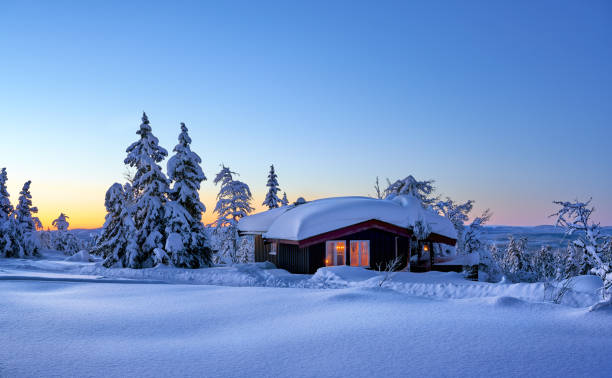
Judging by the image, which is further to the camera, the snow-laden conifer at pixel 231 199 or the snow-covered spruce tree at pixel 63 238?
the snow-covered spruce tree at pixel 63 238

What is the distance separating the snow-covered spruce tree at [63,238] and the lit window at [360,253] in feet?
133

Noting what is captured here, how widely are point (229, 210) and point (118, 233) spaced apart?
1233 centimetres

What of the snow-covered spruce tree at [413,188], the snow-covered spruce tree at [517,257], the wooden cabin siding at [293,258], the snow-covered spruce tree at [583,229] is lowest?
the snow-covered spruce tree at [517,257]

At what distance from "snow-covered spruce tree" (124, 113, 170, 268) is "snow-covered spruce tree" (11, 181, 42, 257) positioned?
1936 centimetres

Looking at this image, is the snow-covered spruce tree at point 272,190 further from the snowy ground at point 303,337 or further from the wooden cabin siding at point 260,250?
the snowy ground at point 303,337

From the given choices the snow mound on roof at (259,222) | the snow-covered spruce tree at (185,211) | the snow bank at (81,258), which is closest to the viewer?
the snow-covered spruce tree at (185,211)

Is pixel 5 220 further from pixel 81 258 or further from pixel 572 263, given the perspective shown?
pixel 572 263

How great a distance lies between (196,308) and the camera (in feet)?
20.9

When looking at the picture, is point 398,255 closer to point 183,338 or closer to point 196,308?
point 196,308

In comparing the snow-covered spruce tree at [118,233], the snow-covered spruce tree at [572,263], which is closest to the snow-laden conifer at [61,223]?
the snow-covered spruce tree at [118,233]

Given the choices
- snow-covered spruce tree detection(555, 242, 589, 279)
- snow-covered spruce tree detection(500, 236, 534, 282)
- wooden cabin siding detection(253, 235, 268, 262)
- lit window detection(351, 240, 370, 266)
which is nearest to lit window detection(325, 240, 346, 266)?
lit window detection(351, 240, 370, 266)

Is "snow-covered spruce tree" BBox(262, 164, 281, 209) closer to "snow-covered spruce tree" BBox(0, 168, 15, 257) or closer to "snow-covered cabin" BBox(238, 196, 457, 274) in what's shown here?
"snow-covered cabin" BBox(238, 196, 457, 274)

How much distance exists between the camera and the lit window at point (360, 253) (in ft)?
70.7

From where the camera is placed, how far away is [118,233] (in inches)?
891
